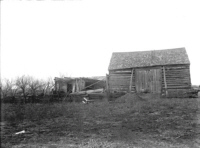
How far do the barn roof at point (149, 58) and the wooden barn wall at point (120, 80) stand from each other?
0.65 meters

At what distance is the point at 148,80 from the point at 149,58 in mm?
3219

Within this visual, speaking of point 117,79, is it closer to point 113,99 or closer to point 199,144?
point 113,99

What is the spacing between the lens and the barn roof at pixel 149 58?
22.1 metres

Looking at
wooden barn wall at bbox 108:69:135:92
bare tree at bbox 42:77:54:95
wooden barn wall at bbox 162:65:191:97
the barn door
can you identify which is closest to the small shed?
bare tree at bbox 42:77:54:95

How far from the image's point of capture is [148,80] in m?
22.0

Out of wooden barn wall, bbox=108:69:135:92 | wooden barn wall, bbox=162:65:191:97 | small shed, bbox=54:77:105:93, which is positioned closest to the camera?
wooden barn wall, bbox=162:65:191:97

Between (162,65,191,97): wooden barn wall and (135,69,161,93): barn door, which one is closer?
(162,65,191,97): wooden barn wall

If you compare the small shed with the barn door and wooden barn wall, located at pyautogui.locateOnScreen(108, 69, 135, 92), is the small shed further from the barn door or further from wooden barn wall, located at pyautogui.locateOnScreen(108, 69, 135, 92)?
the barn door

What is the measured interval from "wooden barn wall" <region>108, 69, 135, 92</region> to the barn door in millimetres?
756

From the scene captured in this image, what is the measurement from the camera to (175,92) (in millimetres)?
19844

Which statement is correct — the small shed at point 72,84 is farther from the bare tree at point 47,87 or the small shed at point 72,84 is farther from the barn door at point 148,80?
the barn door at point 148,80

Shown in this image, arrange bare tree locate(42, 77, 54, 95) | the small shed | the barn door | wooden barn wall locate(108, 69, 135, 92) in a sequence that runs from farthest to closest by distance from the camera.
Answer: the small shed
wooden barn wall locate(108, 69, 135, 92)
the barn door
bare tree locate(42, 77, 54, 95)

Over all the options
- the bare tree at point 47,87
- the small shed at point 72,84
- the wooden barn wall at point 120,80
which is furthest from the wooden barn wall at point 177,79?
the bare tree at point 47,87

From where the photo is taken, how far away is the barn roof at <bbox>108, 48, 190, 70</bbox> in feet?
72.4
